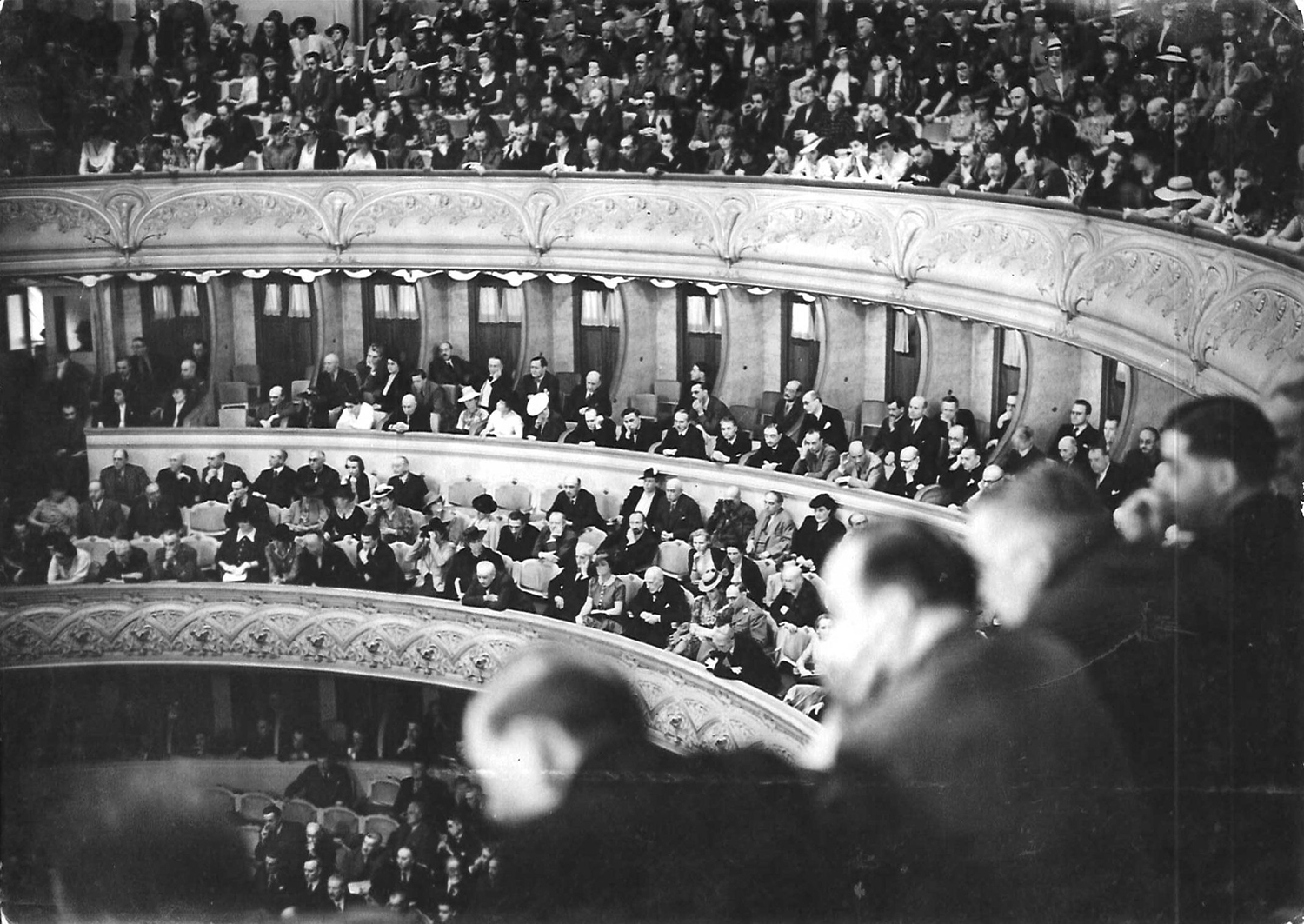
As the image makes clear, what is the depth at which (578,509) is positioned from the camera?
52.6ft

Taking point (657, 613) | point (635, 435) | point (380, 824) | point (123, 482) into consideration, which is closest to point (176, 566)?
point (123, 482)

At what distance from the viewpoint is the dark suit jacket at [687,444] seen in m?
16.0

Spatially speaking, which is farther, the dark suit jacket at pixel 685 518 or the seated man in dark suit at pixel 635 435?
the seated man in dark suit at pixel 635 435

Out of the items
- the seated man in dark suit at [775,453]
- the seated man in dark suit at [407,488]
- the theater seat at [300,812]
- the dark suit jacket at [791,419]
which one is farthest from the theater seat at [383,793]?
the dark suit jacket at [791,419]

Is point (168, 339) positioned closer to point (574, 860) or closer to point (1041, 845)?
point (574, 860)

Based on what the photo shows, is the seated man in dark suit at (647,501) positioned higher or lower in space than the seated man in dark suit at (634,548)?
higher

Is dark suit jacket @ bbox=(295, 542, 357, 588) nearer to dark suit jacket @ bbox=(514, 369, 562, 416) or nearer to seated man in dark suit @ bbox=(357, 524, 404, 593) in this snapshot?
seated man in dark suit @ bbox=(357, 524, 404, 593)

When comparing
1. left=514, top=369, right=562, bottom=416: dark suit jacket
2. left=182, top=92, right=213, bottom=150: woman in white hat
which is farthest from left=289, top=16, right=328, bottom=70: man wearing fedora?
left=514, top=369, right=562, bottom=416: dark suit jacket

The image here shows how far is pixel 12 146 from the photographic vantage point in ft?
50.6

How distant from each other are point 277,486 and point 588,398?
2.92 m

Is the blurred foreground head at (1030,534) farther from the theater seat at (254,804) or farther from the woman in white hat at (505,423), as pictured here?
the theater seat at (254,804)

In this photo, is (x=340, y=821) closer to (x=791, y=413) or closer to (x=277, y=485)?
(x=277, y=485)

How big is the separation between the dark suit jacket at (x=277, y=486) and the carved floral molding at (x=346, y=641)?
82 centimetres

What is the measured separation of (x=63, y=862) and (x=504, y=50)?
768cm
